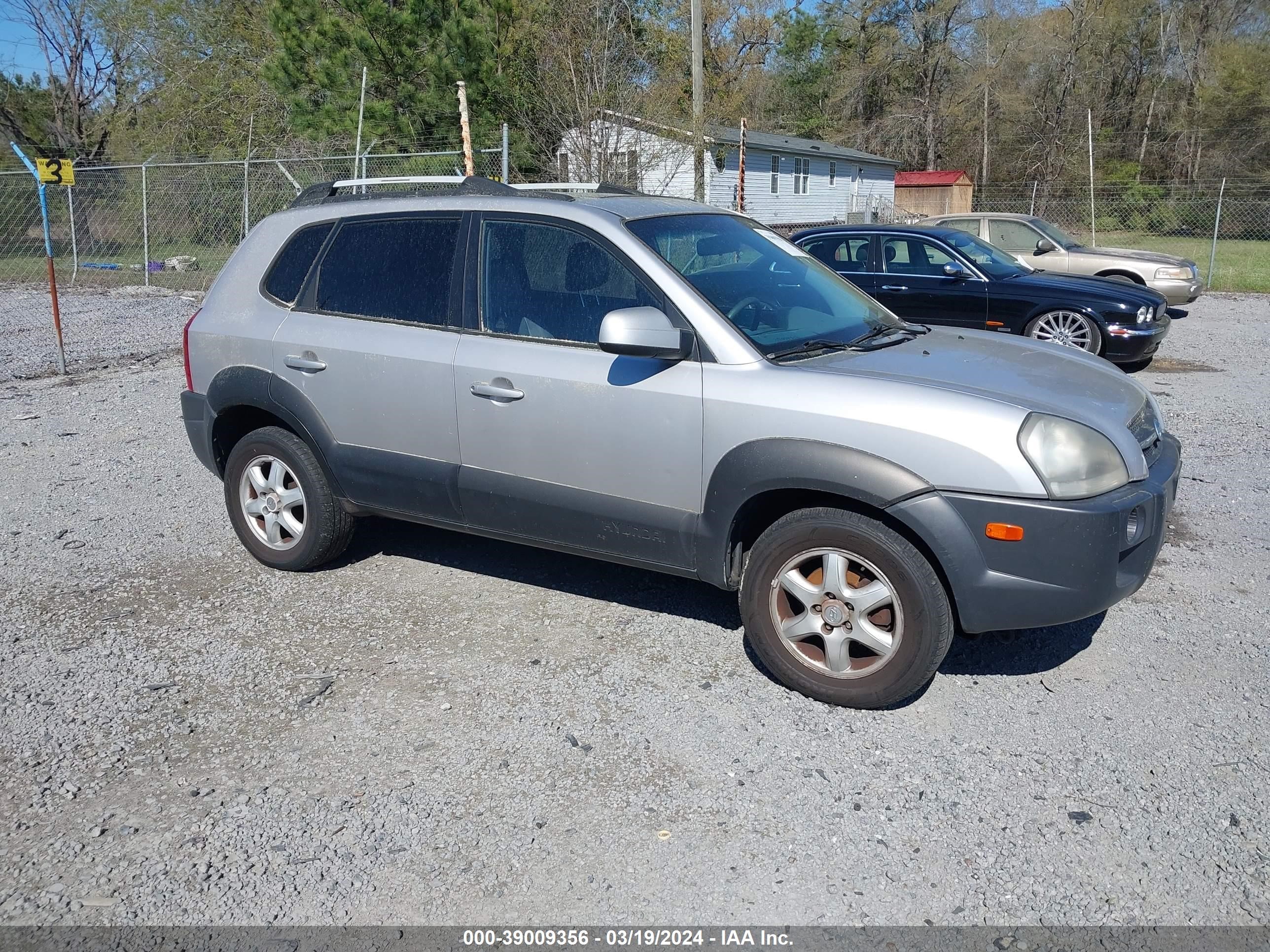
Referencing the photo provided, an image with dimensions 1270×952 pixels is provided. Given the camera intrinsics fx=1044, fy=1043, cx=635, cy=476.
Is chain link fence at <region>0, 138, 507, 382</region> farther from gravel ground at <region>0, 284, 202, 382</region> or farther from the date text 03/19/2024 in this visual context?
the date text 03/19/2024

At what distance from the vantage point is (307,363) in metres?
→ 4.84

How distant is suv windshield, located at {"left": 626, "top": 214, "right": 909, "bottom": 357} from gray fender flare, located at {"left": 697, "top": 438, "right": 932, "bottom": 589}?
0.48 metres

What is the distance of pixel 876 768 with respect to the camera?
3.45 meters

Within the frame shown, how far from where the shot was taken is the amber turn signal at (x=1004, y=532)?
11.2 ft

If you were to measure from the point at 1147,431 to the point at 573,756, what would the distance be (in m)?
2.53

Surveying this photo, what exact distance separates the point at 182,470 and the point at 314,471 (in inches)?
110

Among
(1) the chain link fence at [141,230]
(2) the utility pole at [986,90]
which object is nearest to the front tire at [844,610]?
(1) the chain link fence at [141,230]

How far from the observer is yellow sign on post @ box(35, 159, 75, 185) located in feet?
33.8

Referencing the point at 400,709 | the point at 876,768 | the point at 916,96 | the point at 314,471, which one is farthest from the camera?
the point at 916,96

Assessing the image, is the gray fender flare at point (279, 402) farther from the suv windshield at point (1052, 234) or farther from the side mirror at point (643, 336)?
the suv windshield at point (1052, 234)

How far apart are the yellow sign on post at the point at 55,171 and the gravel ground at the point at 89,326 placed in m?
1.96

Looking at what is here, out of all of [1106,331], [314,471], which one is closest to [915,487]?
[314,471]

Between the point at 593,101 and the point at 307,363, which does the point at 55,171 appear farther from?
the point at 593,101

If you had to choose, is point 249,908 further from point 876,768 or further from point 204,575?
point 204,575
